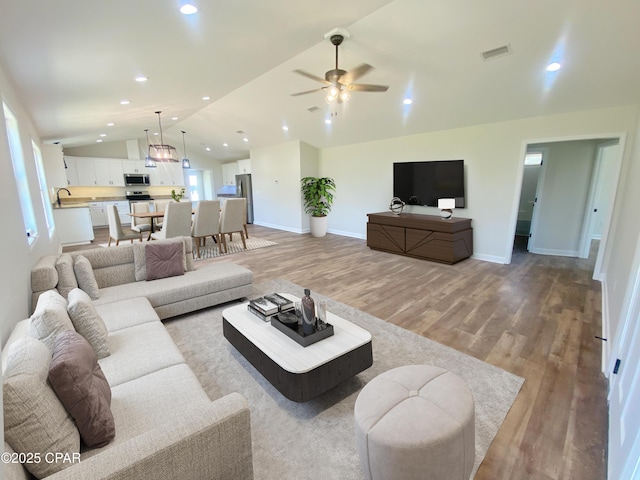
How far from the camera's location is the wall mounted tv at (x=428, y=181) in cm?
524

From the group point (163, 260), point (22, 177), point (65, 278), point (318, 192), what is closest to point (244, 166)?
point (318, 192)

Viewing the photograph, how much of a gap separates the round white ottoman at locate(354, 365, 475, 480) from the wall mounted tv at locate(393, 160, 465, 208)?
4.57 meters

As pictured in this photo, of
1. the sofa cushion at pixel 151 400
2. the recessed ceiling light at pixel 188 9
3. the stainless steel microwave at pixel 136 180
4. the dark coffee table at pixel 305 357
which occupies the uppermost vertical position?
the recessed ceiling light at pixel 188 9

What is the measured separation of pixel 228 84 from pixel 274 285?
3.20 meters

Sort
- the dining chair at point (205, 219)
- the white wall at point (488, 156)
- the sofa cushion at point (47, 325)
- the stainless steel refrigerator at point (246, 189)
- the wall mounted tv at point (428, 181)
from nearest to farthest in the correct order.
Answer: the sofa cushion at point (47, 325), the white wall at point (488, 156), the wall mounted tv at point (428, 181), the dining chair at point (205, 219), the stainless steel refrigerator at point (246, 189)

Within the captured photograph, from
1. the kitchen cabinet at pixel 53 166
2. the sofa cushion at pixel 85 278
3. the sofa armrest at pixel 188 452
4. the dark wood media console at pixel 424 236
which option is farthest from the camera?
the kitchen cabinet at pixel 53 166

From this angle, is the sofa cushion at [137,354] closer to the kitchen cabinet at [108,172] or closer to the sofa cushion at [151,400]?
the sofa cushion at [151,400]

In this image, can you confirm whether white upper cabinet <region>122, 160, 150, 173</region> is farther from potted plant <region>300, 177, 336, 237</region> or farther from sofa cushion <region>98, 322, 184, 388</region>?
sofa cushion <region>98, 322, 184, 388</region>

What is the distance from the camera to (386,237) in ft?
19.0

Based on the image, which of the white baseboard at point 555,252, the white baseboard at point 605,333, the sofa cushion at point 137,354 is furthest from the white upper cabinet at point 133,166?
the white baseboard at point 605,333

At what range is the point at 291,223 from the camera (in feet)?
27.1

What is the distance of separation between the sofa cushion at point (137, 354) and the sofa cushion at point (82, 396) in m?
0.39

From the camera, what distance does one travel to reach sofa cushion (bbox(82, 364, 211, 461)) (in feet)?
4.16

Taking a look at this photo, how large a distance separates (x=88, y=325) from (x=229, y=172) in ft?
34.0
